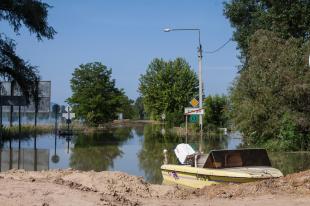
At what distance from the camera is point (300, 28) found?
35.3m

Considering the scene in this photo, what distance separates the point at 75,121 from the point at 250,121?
1855 inches

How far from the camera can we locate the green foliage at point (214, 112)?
60594mm

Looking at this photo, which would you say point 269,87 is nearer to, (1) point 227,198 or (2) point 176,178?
(2) point 176,178

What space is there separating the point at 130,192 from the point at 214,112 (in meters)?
49.0

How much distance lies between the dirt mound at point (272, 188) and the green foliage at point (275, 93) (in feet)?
50.4

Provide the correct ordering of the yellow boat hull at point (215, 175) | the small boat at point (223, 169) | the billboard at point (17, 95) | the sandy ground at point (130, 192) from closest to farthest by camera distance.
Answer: the sandy ground at point (130, 192), the yellow boat hull at point (215, 175), the small boat at point (223, 169), the billboard at point (17, 95)

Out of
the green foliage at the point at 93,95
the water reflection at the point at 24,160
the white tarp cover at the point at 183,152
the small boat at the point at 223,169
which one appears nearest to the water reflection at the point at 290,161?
the white tarp cover at the point at 183,152

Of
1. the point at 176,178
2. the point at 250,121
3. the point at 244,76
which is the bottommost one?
the point at 176,178

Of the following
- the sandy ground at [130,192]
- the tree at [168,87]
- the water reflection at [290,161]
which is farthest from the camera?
the tree at [168,87]

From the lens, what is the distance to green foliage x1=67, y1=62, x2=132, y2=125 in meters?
75.0

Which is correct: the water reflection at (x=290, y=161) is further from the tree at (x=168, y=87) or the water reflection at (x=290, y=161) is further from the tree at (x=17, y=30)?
the tree at (x=168, y=87)

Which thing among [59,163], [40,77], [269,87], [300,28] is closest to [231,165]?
[59,163]

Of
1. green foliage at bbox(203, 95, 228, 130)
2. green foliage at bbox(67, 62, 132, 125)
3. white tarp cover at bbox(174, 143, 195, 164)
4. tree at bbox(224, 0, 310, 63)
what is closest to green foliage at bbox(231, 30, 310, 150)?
tree at bbox(224, 0, 310, 63)

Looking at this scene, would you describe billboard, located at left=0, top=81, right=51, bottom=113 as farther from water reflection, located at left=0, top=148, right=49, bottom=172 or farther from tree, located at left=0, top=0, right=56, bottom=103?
water reflection, located at left=0, top=148, right=49, bottom=172
